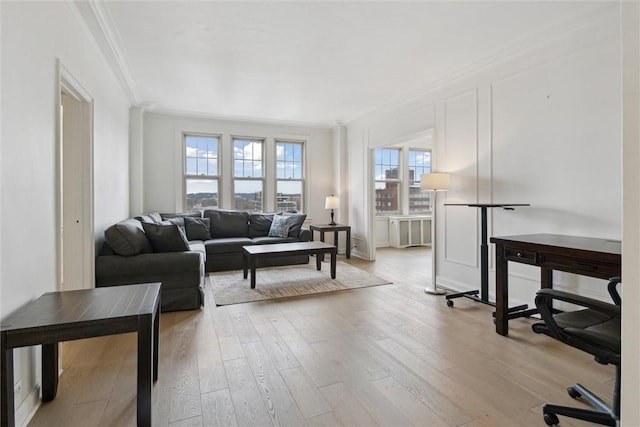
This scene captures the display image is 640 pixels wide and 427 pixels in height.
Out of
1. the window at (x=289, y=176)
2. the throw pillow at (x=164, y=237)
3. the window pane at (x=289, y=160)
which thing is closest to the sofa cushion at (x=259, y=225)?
the window at (x=289, y=176)

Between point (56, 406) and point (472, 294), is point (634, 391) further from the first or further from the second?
point (472, 294)

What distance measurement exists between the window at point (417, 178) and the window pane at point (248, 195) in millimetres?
3552

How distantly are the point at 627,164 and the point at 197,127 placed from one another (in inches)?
241

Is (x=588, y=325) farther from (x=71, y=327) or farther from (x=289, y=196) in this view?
(x=289, y=196)

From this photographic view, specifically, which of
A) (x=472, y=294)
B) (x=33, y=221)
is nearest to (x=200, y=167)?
(x=33, y=221)

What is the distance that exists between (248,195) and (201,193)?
2.83 feet

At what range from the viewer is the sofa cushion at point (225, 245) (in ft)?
15.9

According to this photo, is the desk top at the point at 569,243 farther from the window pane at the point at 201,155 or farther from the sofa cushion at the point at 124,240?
the window pane at the point at 201,155

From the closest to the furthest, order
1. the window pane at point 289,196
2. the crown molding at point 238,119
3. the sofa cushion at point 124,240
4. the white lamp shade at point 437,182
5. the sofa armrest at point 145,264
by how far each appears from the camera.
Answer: the sofa armrest at point 145,264, the sofa cushion at point 124,240, the white lamp shade at point 437,182, the crown molding at point 238,119, the window pane at point 289,196

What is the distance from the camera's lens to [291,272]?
189 inches

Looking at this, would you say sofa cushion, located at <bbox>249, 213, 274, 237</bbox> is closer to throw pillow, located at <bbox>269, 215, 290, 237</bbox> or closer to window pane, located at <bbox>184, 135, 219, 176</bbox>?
throw pillow, located at <bbox>269, 215, 290, 237</bbox>

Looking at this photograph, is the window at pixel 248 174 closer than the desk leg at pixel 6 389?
No

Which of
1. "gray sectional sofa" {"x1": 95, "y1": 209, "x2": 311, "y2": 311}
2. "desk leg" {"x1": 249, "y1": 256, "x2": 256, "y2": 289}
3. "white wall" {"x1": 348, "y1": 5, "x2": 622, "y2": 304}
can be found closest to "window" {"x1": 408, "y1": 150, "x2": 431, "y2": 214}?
"white wall" {"x1": 348, "y1": 5, "x2": 622, "y2": 304}

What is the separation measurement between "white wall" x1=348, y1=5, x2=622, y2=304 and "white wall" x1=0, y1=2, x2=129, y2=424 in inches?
146
